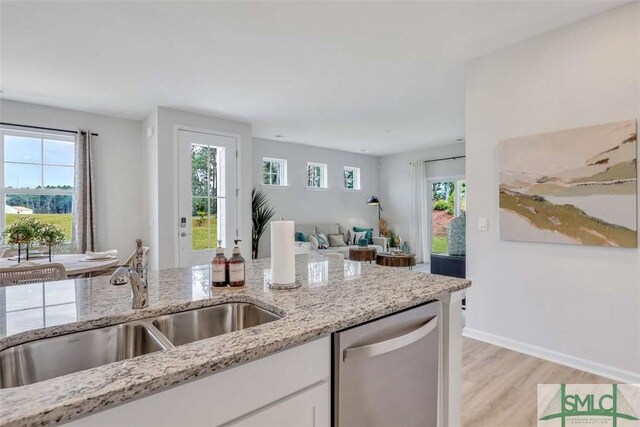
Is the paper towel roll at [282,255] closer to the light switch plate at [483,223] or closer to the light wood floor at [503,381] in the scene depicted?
the light wood floor at [503,381]

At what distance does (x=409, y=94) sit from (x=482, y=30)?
1.51 metres

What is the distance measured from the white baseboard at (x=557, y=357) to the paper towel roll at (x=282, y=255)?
239cm

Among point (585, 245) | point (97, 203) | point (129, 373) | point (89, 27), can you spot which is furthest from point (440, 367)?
point (97, 203)

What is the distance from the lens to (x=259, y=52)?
3023mm

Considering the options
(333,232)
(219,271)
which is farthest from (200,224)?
(219,271)

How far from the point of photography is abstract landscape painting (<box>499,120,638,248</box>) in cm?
228

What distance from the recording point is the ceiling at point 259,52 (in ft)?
7.86

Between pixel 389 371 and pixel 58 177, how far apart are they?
530 centimetres

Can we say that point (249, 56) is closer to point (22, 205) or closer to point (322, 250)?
point (22, 205)

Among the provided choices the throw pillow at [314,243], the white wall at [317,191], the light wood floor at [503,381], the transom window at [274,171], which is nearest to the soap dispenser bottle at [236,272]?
the light wood floor at [503,381]

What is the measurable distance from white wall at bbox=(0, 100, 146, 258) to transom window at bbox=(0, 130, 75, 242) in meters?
0.31

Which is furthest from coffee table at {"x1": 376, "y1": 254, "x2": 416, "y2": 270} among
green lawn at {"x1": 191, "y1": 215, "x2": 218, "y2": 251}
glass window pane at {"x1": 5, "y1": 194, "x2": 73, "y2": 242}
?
glass window pane at {"x1": 5, "y1": 194, "x2": 73, "y2": 242}

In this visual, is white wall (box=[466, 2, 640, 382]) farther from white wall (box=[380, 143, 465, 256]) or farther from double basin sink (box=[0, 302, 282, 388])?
white wall (box=[380, 143, 465, 256])

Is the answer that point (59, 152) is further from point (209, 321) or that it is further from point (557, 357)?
point (557, 357)
